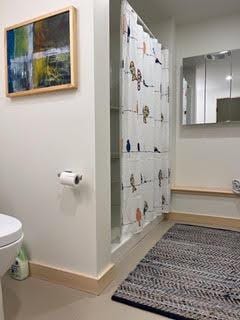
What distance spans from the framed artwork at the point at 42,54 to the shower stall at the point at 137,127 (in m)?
0.47

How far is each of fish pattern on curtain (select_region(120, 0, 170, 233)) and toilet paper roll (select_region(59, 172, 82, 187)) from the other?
0.48 meters

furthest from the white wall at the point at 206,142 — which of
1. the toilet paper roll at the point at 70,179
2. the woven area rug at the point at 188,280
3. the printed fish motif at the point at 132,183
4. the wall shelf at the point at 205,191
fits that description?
the toilet paper roll at the point at 70,179

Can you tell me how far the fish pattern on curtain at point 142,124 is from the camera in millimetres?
1745

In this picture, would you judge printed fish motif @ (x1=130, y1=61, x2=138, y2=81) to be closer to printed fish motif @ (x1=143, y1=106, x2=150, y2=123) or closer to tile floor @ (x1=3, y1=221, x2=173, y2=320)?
printed fish motif @ (x1=143, y1=106, x2=150, y2=123)

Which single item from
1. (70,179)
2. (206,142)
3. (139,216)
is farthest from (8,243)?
(206,142)

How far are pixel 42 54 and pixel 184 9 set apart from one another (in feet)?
5.71

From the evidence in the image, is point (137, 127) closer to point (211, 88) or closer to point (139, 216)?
point (139, 216)

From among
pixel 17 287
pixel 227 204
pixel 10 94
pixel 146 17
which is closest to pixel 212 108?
pixel 227 204

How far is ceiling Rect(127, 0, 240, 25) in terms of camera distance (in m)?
2.33

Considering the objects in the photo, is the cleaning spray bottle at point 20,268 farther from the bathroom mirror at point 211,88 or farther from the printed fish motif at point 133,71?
the bathroom mirror at point 211,88

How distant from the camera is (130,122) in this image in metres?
1.79

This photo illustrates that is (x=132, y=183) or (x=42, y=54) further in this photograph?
(x=132, y=183)

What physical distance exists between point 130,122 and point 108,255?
925 millimetres

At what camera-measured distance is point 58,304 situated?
130 centimetres
